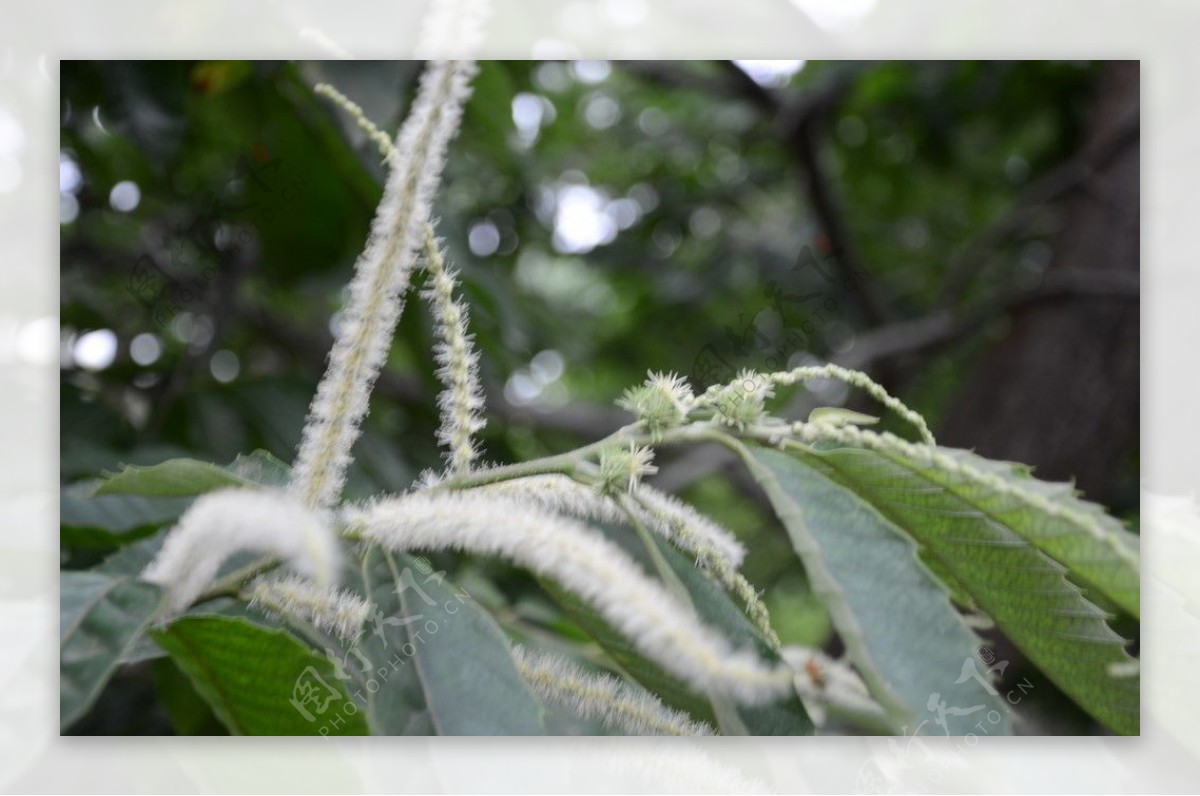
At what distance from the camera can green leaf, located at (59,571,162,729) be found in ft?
1.62

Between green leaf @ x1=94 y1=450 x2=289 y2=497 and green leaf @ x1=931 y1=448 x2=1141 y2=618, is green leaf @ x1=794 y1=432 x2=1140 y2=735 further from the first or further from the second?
green leaf @ x1=94 y1=450 x2=289 y2=497

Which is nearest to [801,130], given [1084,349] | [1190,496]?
[1084,349]

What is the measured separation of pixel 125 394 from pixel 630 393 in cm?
68

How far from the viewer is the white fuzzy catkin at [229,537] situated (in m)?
0.47

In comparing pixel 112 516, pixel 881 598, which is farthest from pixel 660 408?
pixel 112 516

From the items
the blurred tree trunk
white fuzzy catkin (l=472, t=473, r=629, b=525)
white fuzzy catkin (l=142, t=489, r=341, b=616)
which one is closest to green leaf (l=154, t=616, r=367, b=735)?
white fuzzy catkin (l=142, t=489, r=341, b=616)

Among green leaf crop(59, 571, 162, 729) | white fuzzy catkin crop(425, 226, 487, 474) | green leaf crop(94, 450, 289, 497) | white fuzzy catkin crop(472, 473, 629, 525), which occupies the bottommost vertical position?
green leaf crop(59, 571, 162, 729)

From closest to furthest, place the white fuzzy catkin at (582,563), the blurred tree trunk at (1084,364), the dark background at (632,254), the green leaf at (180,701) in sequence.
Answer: the white fuzzy catkin at (582,563) < the green leaf at (180,701) < the dark background at (632,254) < the blurred tree trunk at (1084,364)

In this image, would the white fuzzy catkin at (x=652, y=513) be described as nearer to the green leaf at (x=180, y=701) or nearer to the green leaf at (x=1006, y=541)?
the green leaf at (x=1006, y=541)

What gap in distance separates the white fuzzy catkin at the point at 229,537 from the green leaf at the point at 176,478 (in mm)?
11

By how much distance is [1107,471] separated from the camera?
1153 millimetres

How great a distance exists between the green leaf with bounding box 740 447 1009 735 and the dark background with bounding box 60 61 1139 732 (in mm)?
482
